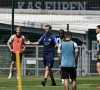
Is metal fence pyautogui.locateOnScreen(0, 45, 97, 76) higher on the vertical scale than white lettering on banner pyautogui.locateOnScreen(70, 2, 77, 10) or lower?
lower

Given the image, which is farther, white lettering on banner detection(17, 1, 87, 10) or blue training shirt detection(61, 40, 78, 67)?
white lettering on banner detection(17, 1, 87, 10)

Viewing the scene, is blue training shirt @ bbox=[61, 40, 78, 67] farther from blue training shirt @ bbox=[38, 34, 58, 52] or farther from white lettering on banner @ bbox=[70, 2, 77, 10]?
white lettering on banner @ bbox=[70, 2, 77, 10]

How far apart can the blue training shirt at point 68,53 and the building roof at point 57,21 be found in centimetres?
1686

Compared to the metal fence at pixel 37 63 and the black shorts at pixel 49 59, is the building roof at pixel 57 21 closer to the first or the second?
the metal fence at pixel 37 63

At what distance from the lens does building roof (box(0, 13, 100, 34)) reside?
31.6 m

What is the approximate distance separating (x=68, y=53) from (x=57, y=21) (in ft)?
64.3

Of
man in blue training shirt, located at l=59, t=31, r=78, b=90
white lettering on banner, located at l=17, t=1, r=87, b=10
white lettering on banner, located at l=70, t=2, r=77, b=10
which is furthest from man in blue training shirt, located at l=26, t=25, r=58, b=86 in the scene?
white lettering on banner, located at l=70, t=2, r=77, b=10

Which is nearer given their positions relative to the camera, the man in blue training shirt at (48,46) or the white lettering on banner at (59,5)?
the man in blue training shirt at (48,46)

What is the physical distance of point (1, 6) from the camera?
3909 centimetres

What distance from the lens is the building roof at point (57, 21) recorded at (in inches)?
1243

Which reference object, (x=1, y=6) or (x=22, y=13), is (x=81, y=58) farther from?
(x=1, y=6)

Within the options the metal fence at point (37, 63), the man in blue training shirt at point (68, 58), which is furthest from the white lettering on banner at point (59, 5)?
the man in blue training shirt at point (68, 58)

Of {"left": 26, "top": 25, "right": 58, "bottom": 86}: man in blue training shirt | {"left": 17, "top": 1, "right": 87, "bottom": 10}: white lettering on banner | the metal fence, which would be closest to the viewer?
{"left": 26, "top": 25, "right": 58, "bottom": 86}: man in blue training shirt

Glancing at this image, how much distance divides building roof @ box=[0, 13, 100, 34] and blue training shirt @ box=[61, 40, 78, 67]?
16.9 meters
